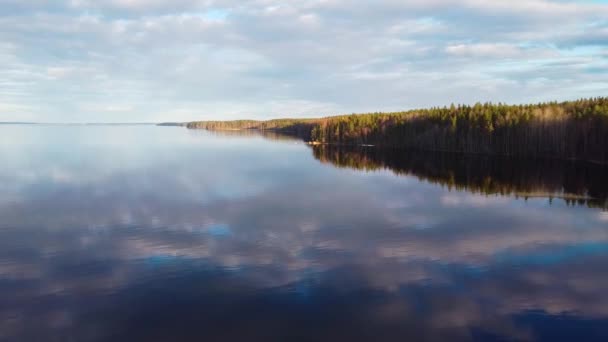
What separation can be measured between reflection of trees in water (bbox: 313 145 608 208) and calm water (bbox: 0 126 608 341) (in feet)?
2.73

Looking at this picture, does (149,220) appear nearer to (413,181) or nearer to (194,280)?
(194,280)

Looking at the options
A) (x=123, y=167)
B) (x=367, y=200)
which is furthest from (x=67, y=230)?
(x=123, y=167)

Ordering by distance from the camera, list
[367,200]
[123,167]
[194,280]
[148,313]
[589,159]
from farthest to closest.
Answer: [589,159]
[123,167]
[367,200]
[194,280]
[148,313]

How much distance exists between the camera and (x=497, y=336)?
1524 cm

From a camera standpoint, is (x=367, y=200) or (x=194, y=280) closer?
(x=194, y=280)

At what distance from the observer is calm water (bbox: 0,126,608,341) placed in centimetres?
1611

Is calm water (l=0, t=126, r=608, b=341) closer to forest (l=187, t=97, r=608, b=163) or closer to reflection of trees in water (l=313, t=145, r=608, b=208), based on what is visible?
reflection of trees in water (l=313, t=145, r=608, b=208)

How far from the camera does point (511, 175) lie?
58.4m

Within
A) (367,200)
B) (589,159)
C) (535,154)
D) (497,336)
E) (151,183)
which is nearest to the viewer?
(497,336)

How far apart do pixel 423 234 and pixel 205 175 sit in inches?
1327

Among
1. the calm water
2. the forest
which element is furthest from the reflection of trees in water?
the forest

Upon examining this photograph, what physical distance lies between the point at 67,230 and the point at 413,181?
126 feet

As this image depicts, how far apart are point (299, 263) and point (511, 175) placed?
45195 millimetres

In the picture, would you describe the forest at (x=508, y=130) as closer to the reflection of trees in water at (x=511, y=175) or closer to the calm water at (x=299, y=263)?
the reflection of trees in water at (x=511, y=175)
